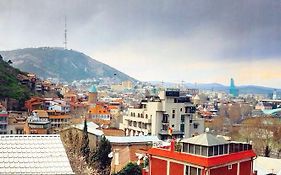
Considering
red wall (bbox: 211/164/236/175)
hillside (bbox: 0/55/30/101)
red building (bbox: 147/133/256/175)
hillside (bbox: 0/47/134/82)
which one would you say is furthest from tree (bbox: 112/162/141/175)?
hillside (bbox: 0/47/134/82)

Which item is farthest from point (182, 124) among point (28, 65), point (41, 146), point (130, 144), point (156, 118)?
point (28, 65)

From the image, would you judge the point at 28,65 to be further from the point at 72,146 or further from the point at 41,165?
the point at 41,165

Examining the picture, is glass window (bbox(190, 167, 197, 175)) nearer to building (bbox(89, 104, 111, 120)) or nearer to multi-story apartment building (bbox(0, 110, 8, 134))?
multi-story apartment building (bbox(0, 110, 8, 134))

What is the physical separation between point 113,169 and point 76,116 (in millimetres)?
17361

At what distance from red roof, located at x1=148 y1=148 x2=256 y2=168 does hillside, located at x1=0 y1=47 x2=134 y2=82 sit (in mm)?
101888

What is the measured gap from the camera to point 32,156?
539 cm

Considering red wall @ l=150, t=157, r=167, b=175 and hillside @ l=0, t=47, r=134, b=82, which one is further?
hillside @ l=0, t=47, r=134, b=82

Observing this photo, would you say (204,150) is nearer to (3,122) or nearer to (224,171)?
(224,171)

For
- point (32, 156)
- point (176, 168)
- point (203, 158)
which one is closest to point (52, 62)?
point (176, 168)

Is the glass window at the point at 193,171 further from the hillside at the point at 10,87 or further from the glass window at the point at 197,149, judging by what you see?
the hillside at the point at 10,87

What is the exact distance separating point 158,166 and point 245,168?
5.98 feet

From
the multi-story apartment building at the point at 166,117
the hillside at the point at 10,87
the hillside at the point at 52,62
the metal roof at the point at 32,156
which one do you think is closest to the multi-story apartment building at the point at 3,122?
the hillside at the point at 10,87

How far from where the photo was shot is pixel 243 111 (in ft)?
138

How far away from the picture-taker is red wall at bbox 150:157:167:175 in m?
8.58
